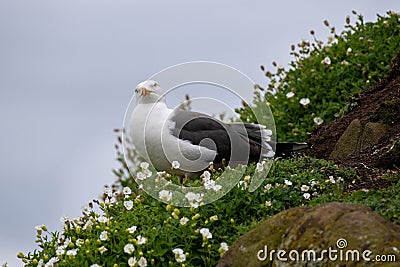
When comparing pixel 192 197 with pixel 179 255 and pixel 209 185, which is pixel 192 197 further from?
pixel 179 255

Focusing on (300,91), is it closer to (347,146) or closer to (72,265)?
(347,146)

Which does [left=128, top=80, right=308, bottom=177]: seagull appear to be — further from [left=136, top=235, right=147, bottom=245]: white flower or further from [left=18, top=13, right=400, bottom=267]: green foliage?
[left=136, top=235, right=147, bottom=245]: white flower

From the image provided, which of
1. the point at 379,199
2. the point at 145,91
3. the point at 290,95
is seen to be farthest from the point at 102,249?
the point at 290,95

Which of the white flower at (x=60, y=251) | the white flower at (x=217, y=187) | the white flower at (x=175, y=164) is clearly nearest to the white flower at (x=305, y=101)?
the white flower at (x=175, y=164)

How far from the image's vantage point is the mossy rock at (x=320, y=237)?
446cm

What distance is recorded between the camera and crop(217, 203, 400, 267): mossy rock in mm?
4461

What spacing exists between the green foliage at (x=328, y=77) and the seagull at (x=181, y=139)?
281 cm

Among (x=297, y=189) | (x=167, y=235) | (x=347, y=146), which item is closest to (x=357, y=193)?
(x=297, y=189)

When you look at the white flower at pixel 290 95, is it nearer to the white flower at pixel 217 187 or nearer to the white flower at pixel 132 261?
the white flower at pixel 217 187

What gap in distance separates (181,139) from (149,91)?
693 millimetres

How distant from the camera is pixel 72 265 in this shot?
6.12 m

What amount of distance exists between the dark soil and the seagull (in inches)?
46.5

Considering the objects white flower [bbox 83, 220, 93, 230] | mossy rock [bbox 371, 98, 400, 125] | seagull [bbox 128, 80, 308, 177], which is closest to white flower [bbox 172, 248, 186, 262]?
white flower [bbox 83, 220, 93, 230]

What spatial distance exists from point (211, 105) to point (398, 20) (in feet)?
18.2
